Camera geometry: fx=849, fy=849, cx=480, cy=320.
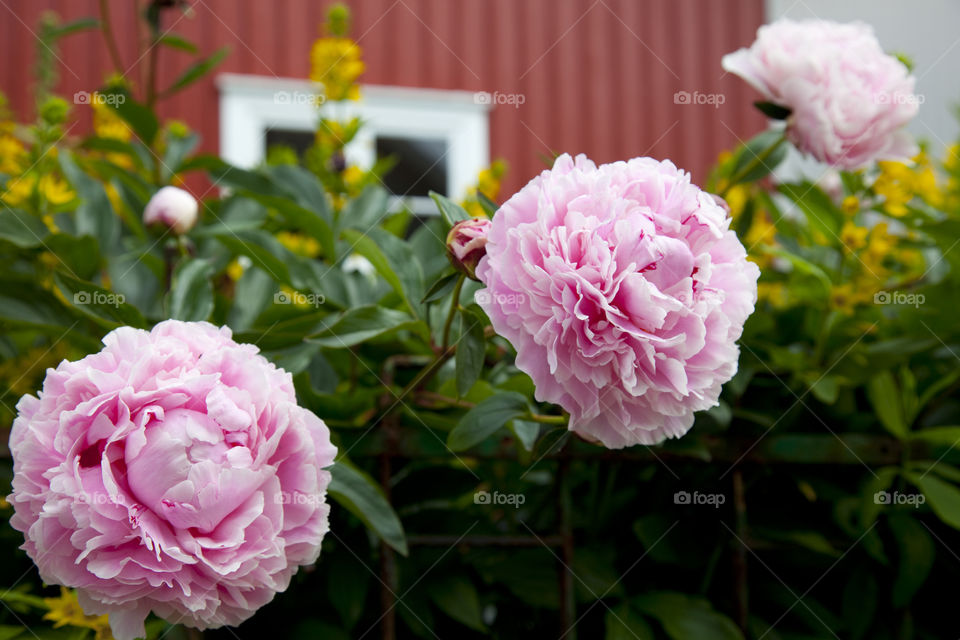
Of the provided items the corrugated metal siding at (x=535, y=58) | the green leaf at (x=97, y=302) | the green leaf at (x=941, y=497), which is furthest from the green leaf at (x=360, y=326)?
the corrugated metal siding at (x=535, y=58)

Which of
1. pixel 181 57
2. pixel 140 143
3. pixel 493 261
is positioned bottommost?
pixel 181 57

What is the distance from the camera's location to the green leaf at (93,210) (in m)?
0.82

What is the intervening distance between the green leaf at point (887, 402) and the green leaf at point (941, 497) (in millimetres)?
49

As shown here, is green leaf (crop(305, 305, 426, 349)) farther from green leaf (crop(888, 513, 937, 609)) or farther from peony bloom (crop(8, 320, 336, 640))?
green leaf (crop(888, 513, 937, 609))

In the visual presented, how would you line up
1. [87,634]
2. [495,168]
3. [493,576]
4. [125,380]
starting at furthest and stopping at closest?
[495,168]
[493,576]
[87,634]
[125,380]

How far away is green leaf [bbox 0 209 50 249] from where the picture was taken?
68 cm

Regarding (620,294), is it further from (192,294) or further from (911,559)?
(911,559)

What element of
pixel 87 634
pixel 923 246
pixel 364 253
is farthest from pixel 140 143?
pixel 923 246

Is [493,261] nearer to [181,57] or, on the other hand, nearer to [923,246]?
[923,246]

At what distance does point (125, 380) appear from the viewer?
0.45m

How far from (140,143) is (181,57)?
10.2ft

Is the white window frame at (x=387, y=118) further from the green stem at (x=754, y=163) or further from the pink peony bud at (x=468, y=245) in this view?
the pink peony bud at (x=468, y=245)

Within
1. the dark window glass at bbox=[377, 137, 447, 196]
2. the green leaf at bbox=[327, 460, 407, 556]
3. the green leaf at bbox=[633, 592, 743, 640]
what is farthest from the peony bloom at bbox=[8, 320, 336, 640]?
the dark window glass at bbox=[377, 137, 447, 196]

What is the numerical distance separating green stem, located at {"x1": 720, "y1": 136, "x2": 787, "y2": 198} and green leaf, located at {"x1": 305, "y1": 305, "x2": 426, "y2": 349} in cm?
31
